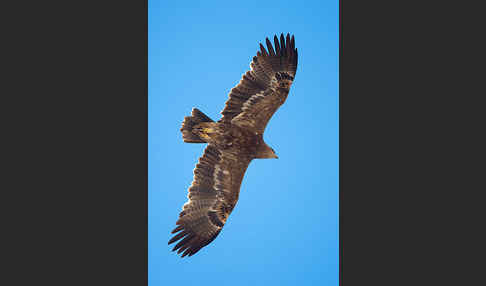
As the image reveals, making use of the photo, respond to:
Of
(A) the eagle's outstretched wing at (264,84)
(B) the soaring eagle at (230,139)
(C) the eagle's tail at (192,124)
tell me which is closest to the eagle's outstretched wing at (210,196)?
(B) the soaring eagle at (230,139)

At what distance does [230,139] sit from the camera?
317cm

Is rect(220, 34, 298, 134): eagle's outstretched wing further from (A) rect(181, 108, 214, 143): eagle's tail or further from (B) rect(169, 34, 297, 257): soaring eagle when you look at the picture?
(A) rect(181, 108, 214, 143): eagle's tail

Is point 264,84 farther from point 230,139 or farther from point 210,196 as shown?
point 210,196

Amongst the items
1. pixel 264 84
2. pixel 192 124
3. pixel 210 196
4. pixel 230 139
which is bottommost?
pixel 210 196

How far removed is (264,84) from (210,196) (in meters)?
1.53

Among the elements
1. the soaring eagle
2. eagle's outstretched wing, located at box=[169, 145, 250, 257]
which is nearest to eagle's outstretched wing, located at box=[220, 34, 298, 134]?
the soaring eagle

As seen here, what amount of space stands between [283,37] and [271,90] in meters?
0.63

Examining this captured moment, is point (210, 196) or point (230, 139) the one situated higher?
point (230, 139)

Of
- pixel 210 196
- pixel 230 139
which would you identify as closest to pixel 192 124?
pixel 230 139

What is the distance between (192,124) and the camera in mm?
3133

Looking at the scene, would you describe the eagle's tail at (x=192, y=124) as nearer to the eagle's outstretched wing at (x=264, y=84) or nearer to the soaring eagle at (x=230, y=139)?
the soaring eagle at (x=230, y=139)

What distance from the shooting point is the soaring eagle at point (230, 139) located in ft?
10.1
